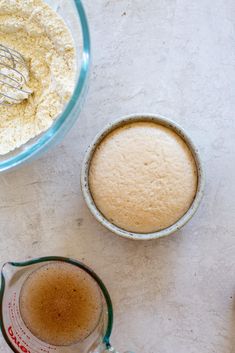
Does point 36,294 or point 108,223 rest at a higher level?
point 108,223

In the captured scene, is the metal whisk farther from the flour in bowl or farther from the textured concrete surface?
the textured concrete surface

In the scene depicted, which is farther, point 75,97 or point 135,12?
point 135,12

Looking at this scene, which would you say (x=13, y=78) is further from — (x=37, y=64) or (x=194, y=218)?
(x=194, y=218)

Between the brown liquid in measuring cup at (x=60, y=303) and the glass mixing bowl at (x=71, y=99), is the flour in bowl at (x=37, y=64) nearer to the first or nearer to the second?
the glass mixing bowl at (x=71, y=99)

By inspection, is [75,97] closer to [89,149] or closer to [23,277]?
[89,149]

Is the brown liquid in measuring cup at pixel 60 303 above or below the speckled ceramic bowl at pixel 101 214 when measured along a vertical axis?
below

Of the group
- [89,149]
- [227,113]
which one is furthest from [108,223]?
[227,113]

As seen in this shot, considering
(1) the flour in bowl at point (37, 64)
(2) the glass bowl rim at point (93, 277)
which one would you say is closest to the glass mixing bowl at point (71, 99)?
(1) the flour in bowl at point (37, 64)

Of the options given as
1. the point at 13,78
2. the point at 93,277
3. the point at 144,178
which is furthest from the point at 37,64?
the point at 93,277
